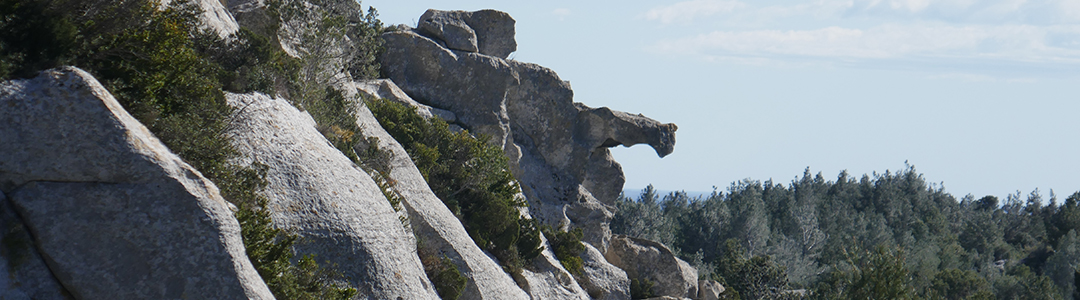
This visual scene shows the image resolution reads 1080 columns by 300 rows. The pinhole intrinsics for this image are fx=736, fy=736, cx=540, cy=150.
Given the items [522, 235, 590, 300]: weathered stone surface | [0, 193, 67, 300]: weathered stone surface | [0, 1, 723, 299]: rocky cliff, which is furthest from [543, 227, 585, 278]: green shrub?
[0, 193, 67, 300]: weathered stone surface

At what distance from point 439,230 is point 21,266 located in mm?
11107

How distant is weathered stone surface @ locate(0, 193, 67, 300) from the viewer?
798 cm

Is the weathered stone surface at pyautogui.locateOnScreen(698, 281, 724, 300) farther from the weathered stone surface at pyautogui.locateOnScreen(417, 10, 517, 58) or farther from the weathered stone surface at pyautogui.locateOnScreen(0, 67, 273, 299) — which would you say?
the weathered stone surface at pyautogui.locateOnScreen(0, 67, 273, 299)

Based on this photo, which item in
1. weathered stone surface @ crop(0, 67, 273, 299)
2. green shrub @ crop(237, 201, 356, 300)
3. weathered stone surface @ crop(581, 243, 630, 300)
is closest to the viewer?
weathered stone surface @ crop(0, 67, 273, 299)

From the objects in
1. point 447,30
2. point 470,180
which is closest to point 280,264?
point 470,180

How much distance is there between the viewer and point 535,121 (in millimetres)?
37406

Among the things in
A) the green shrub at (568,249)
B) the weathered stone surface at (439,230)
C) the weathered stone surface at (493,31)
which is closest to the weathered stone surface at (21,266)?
the weathered stone surface at (439,230)

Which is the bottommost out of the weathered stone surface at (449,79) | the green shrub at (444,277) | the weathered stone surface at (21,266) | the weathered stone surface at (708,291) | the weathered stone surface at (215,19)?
the weathered stone surface at (708,291)

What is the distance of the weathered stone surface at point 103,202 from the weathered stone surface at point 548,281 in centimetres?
1480

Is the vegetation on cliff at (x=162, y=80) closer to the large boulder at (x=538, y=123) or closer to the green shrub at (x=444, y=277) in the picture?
the green shrub at (x=444, y=277)

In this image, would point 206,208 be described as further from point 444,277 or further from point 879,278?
point 879,278

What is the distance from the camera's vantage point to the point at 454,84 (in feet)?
108

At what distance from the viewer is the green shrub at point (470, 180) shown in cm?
2361

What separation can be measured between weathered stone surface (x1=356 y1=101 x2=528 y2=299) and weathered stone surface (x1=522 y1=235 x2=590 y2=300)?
2020mm
